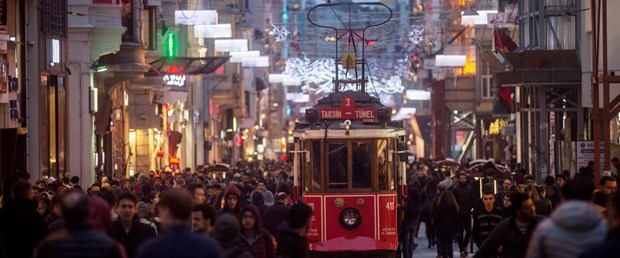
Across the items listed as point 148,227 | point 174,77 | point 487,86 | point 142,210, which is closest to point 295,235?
point 148,227

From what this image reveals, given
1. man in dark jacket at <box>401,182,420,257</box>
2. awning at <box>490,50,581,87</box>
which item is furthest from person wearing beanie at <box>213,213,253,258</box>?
awning at <box>490,50,581,87</box>

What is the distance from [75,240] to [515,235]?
174 inches

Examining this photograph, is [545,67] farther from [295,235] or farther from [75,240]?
[75,240]

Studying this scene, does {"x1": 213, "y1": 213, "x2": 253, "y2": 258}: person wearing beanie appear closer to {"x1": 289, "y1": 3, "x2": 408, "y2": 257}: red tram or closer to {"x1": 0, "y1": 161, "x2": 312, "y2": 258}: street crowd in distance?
{"x1": 0, "y1": 161, "x2": 312, "y2": 258}: street crowd in distance

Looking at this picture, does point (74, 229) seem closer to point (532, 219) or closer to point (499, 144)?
point (532, 219)

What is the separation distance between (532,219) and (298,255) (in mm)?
1973

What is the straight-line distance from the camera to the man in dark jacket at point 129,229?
45.6ft

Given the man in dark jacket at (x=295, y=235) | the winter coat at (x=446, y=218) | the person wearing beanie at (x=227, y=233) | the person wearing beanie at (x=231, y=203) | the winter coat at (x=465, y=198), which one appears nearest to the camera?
the person wearing beanie at (x=227, y=233)

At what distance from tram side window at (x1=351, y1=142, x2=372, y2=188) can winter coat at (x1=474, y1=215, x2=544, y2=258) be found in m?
10.9

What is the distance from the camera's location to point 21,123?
32656 millimetres

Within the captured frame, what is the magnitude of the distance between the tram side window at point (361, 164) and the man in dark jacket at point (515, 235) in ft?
35.5

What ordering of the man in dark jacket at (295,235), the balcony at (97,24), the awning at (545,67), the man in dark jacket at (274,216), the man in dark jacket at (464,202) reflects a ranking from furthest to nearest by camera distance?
the awning at (545,67) < the balcony at (97,24) < the man in dark jacket at (464,202) < the man in dark jacket at (274,216) < the man in dark jacket at (295,235)

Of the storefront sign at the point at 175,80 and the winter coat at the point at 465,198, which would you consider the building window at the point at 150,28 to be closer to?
the storefront sign at the point at 175,80

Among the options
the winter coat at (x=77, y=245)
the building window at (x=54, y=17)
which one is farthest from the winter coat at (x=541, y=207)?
the building window at (x=54, y=17)
